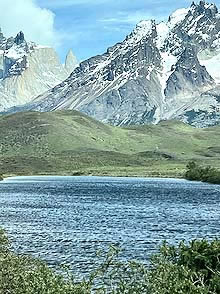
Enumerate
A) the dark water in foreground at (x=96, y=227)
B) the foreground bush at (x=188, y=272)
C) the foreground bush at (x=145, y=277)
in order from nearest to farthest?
the foreground bush at (x=188, y=272) < the foreground bush at (x=145, y=277) < the dark water in foreground at (x=96, y=227)

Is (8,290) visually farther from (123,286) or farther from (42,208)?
(42,208)

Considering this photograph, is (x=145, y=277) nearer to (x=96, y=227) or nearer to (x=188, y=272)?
(x=188, y=272)

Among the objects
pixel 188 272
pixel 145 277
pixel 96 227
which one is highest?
pixel 188 272

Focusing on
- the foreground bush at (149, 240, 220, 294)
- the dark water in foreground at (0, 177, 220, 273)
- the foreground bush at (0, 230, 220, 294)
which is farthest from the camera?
the dark water in foreground at (0, 177, 220, 273)

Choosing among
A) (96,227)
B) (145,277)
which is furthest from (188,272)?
(96,227)

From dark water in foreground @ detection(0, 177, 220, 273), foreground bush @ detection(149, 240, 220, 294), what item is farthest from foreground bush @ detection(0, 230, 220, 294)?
dark water in foreground @ detection(0, 177, 220, 273)

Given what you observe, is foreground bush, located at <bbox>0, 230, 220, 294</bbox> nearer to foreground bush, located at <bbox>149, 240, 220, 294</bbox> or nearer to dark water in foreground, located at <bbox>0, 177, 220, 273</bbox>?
foreground bush, located at <bbox>149, 240, 220, 294</bbox>

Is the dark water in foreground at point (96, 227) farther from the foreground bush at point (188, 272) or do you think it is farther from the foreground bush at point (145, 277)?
the foreground bush at point (188, 272)

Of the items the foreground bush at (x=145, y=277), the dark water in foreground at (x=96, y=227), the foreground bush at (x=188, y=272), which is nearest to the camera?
the foreground bush at (x=188, y=272)

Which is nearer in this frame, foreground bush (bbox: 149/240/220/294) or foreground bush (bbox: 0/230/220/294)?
foreground bush (bbox: 149/240/220/294)

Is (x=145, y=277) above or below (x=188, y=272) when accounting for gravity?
below

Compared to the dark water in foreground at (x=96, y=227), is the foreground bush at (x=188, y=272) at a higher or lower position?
higher

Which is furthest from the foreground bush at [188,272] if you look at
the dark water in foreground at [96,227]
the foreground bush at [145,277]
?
the dark water in foreground at [96,227]

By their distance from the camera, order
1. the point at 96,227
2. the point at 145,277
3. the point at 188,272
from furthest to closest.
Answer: the point at 96,227
the point at 145,277
the point at 188,272
